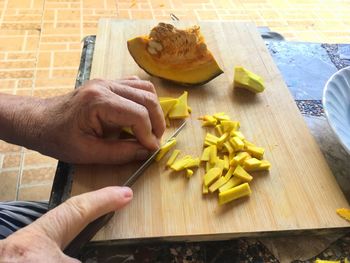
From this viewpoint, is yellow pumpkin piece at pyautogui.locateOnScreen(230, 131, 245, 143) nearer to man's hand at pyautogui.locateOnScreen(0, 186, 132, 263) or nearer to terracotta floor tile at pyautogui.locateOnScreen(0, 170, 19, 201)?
man's hand at pyautogui.locateOnScreen(0, 186, 132, 263)

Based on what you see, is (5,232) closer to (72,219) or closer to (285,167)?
(72,219)

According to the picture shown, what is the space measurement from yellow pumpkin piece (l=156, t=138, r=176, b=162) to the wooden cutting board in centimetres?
2

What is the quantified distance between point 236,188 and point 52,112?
416 mm

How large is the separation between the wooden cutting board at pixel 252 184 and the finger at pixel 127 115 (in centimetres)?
7

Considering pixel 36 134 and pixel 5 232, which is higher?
pixel 36 134

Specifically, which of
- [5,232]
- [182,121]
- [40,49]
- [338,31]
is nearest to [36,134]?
[5,232]

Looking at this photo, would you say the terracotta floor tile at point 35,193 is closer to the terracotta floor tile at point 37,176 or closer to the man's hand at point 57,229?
the terracotta floor tile at point 37,176

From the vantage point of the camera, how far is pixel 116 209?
65cm

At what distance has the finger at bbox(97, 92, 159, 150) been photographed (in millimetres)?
749

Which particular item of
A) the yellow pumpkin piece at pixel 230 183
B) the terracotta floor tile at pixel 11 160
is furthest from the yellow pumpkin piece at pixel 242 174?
the terracotta floor tile at pixel 11 160

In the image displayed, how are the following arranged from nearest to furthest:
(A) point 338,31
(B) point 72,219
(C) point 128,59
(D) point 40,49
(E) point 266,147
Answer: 1. (B) point 72,219
2. (E) point 266,147
3. (C) point 128,59
4. (D) point 40,49
5. (A) point 338,31

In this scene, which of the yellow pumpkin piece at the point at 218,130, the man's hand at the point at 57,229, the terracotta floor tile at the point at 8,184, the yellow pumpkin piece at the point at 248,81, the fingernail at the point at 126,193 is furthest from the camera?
the terracotta floor tile at the point at 8,184

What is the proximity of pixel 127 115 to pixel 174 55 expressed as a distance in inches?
14.1

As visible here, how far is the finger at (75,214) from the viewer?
557 mm
